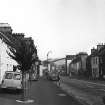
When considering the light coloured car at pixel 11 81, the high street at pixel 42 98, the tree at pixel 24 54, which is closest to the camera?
the high street at pixel 42 98

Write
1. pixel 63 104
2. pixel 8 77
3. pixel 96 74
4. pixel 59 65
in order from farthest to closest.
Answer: pixel 59 65, pixel 96 74, pixel 8 77, pixel 63 104

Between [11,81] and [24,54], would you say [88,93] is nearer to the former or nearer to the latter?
[11,81]

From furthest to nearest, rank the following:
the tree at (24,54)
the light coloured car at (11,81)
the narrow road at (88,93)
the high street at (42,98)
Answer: the light coloured car at (11,81), the narrow road at (88,93), the tree at (24,54), the high street at (42,98)

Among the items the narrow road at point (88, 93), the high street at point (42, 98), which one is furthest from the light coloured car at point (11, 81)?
the narrow road at point (88, 93)

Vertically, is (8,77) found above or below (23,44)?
below

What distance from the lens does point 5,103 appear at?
14492mm

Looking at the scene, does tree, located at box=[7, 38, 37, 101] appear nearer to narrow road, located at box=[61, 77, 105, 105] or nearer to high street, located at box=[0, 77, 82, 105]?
high street, located at box=[0, 77, 82, 105]

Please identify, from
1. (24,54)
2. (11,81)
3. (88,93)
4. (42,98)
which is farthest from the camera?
(88,93)

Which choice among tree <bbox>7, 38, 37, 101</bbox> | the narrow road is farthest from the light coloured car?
the narrow road

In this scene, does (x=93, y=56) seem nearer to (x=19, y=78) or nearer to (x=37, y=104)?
(x=19, y=78)

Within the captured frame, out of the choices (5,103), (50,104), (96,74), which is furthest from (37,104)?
(96,74)

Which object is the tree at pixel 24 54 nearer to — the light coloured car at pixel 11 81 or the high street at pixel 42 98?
the high street at pixel 42 98

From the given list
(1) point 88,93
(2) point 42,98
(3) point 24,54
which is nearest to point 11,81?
(2) point 42,98

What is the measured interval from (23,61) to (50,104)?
3310mm
